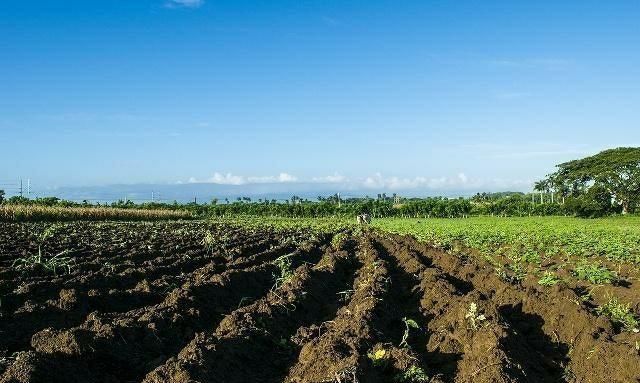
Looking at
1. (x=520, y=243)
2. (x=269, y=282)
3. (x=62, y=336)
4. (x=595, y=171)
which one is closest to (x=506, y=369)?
(x=62, y=336)

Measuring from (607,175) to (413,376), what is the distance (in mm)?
52432

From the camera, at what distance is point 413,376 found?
5.93 metres

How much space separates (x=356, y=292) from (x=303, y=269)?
2.35 meters

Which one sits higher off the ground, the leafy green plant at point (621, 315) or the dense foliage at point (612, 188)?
the dense foliage at point (612, 188)

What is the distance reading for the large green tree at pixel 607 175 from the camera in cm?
5197

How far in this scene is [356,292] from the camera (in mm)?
10859

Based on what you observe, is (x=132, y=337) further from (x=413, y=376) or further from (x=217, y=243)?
(x=217, y=243)

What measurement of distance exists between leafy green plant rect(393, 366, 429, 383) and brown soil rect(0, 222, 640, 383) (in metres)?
0.02

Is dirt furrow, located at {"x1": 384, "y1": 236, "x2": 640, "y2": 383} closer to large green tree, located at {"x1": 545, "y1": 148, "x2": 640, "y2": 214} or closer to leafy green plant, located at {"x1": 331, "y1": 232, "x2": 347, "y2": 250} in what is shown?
leafy green plant, located at {"x1": 331, "y1": 232, "x2": 347, "y2": 250}

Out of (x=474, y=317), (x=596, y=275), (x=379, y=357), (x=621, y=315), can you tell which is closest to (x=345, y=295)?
(x=474, y=317)

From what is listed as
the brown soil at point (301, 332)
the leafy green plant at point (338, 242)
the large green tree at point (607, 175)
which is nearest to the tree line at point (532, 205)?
the large green tree at point (607, 175)

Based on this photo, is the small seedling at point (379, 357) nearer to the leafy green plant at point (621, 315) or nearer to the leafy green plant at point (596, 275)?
the leafy green plant at point (621, 315)

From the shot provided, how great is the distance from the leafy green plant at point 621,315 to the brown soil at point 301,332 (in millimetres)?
364

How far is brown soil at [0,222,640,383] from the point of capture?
6.16 meters
